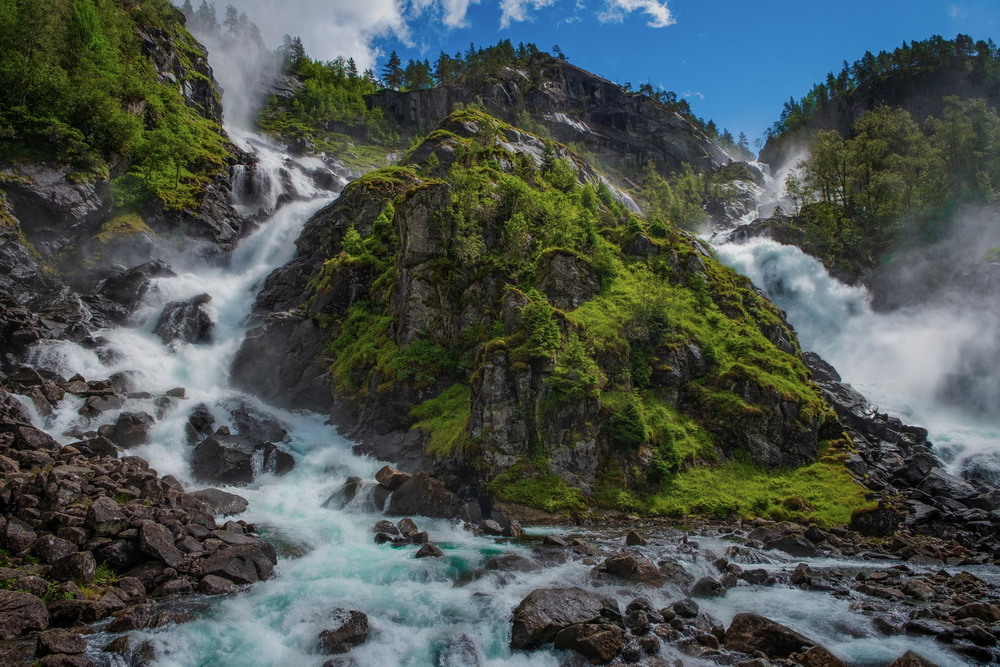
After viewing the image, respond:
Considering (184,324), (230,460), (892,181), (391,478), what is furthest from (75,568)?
(892,181)

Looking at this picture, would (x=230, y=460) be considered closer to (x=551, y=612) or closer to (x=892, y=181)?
(x=551, y=612)

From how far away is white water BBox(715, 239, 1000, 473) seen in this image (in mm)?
37562

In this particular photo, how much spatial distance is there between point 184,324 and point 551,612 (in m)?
36.8

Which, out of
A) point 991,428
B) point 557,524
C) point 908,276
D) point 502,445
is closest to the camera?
point 557,524

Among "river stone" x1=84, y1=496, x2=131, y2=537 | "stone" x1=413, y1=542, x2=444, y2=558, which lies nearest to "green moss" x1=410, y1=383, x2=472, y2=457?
"stone" x1=413, y1=542, x2=444, y2=558

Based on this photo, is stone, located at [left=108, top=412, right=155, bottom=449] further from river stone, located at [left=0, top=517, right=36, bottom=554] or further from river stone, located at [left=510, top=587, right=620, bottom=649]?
river stone, located at [left=510, top=587, right=620, bottom=649]

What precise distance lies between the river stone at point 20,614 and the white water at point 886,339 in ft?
144

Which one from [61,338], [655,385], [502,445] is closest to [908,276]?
[655,385]

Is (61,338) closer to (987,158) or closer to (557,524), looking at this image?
(557,524)

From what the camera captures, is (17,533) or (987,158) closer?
(17,533)

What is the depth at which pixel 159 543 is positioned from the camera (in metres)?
14.8

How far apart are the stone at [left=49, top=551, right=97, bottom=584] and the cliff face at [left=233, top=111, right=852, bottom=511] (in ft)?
45.7

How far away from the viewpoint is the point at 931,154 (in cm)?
5409

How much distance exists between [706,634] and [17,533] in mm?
17961
